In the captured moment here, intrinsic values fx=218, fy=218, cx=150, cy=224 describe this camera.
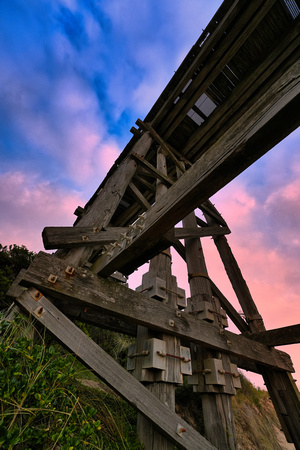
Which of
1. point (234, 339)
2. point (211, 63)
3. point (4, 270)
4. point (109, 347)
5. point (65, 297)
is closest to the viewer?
point (65, 297)

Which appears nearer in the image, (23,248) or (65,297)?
(65,297)

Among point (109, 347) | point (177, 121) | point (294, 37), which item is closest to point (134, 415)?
point (109, 347)

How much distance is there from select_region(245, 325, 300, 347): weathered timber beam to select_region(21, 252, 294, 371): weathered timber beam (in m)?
0.95

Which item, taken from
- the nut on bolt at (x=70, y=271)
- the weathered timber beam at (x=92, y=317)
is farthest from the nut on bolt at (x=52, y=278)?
the weathered timber beam at (x=92, y=317)

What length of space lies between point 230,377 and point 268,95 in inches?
126

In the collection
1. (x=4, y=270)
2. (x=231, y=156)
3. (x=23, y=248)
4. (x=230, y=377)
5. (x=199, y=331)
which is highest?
(x=23, y=248)

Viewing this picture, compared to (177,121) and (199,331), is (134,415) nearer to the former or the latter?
(199,331)

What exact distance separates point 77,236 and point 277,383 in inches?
164

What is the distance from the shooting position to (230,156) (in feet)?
4.95

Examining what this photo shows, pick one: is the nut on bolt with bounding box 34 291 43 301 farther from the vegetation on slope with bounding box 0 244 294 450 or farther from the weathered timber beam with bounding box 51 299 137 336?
the weathered timber beam with bounding box 51 299 137 336

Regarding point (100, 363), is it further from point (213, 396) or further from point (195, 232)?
point (195, 232)

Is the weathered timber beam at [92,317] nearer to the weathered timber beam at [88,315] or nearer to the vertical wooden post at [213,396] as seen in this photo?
the weathered timber beam at [88,315]

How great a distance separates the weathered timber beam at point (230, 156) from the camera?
4.45 feet

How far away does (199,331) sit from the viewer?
8.87 feet
